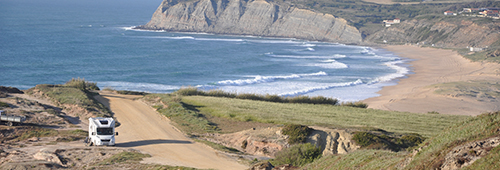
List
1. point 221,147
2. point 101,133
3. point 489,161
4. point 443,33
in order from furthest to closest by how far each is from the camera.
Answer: point 443,33, point 221,147, point 101,133, point 489,161

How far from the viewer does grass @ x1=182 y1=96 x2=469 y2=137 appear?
25109mm

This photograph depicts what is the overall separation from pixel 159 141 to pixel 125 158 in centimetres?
385

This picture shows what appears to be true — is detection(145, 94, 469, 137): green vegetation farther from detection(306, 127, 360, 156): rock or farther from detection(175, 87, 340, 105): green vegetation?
detection(175, 87, 340, 105): green vegetation

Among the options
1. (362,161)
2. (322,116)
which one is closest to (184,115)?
(322,116)

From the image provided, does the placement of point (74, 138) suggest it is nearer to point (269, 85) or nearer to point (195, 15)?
point (269, 85)

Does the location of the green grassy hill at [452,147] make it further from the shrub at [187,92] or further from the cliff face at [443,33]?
the cliff face at [443,33]

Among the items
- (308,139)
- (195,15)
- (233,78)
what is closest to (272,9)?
(195,15)

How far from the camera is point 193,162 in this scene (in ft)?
55.8

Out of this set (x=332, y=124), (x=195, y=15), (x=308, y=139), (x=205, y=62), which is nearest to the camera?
(x=308, y=139)

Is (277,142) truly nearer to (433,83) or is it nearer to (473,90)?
(473,90)

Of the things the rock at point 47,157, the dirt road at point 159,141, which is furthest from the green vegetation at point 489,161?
the rock at point 47,157

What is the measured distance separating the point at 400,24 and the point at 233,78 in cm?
9555

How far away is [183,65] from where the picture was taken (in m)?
74.2

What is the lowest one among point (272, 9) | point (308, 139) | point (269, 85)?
point (269, 85)
